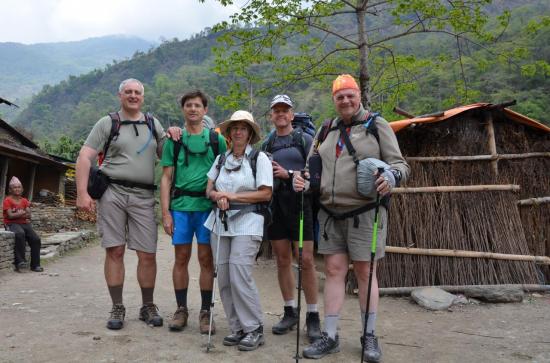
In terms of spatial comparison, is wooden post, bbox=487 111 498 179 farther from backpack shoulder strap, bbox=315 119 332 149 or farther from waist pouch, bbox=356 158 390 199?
waist pouch, bbox=356 158 390 199

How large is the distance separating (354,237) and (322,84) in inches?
335

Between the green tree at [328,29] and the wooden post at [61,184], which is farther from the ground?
the green tree at [328,29]

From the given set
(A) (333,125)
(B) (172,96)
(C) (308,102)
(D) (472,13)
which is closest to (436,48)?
(C) (308,102)

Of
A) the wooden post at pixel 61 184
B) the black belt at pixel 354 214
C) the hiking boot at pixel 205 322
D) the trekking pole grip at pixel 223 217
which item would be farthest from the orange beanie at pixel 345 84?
the wooden post at pixel 61 184

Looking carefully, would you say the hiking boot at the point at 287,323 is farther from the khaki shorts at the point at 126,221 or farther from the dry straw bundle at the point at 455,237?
the dry straw bundle at the point at 455,237

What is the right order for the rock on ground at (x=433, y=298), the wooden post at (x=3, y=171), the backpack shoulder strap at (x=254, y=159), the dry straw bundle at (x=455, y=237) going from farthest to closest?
1. the wooden post at (x=3, y=171)
2. the dry straw bundle at (x=455, y=237)
3. the rock on ground at (x=433, y=298)
4. the backpack shoulder strap at (x=254, y=159)

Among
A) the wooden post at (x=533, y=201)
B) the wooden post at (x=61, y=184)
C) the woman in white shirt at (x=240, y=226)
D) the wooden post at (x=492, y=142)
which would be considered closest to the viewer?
the woman in white shirt at (x=240, y=226)

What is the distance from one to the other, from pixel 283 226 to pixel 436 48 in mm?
52945

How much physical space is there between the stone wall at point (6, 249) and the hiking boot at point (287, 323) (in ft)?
20.7

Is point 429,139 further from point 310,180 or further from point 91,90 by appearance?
point 91,90

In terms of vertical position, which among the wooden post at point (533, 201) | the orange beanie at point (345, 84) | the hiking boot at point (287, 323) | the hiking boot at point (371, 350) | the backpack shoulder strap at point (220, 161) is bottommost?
the hiking boot at point (371, 350)

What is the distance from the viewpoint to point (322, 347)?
371cm

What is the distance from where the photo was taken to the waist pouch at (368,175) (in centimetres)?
358

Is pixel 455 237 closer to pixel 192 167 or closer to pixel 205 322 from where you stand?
pixel 205 322
